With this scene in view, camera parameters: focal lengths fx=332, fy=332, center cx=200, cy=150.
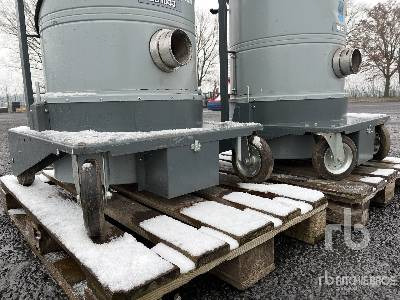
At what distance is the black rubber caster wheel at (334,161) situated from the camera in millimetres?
2824

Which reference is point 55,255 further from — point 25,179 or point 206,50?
point 206,50

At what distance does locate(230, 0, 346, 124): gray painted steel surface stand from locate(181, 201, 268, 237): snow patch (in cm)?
148

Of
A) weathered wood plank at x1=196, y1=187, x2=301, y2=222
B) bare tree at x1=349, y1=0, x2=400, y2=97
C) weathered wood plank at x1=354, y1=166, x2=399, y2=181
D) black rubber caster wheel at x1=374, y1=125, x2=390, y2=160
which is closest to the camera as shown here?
weathered wood plank at x1=196, y1=187, x2=301, y2=222

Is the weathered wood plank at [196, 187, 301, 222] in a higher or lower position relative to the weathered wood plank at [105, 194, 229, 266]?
higher

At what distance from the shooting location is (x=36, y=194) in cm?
260

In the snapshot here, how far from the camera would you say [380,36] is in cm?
2823

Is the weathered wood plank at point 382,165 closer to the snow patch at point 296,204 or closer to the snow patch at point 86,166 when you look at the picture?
the snow patch at point 296,204

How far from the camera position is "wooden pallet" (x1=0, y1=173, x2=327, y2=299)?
1.44 meters

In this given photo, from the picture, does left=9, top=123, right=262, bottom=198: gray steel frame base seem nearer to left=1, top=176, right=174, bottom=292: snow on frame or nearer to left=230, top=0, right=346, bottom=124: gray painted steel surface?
left=1, top=176, right=174, bottom=292: snow on frame

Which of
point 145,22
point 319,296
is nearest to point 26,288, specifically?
point 319,296

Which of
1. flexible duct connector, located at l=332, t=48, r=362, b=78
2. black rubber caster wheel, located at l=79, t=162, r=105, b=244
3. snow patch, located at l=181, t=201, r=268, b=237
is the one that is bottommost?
snow patch, located at l=181, t=201, r=268, b=237

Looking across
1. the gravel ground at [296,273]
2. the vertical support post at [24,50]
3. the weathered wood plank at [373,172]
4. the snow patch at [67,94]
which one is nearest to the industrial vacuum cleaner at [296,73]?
the weathered wood plank at [373,172]

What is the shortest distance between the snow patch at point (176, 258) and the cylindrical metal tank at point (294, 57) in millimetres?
2029

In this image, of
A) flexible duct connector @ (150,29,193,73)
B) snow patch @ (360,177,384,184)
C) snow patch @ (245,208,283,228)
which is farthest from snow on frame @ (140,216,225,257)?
snow patch @ (360,177,384,184)
